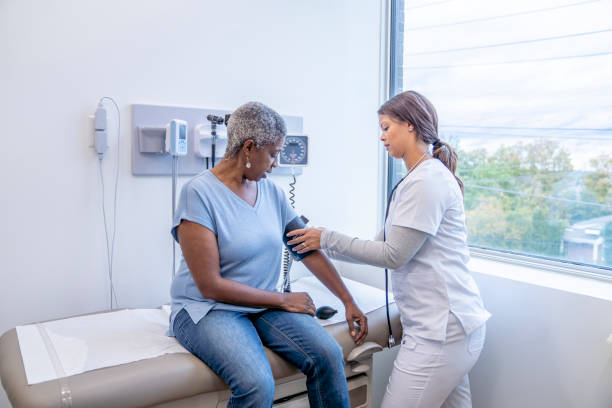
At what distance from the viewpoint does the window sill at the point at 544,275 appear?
167cm

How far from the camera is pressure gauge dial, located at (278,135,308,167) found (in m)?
2.09

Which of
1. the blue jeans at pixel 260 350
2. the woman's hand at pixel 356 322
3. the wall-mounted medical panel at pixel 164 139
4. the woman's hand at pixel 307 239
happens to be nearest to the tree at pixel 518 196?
the woman's hand at pixel 356 322

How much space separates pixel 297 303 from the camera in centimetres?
160

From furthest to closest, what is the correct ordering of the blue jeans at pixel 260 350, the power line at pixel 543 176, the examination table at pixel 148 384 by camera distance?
1. the power line at pixel 543 176
2. the blue jeans at pixel 260 350
3. the examination table at pixel 148 384

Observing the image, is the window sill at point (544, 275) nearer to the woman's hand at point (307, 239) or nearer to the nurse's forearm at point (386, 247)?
the nurse's forearm at point (386, 247)

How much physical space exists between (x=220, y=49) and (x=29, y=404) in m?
1.45

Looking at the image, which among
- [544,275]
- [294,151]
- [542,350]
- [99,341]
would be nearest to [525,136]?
[544,275]

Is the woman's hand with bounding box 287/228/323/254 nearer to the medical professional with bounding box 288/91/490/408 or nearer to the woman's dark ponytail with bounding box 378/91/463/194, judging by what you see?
the medical professional with bounding box 288/91/490/408

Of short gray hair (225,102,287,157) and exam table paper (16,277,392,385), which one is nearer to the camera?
exam table paper (16,277,392,385)

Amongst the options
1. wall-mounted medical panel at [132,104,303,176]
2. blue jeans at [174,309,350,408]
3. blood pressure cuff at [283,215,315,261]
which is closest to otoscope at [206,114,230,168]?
wall-mounted medical panel at [132,104,303,176]

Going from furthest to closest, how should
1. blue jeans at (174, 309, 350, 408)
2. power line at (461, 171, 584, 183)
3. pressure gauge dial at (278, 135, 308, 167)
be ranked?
pressure gauge dial at (278, 135, 308, 167)
power line at (461, 171, 584, 183)
blue jeans at (174, 309, 350, 408)

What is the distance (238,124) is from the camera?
4.95 feet

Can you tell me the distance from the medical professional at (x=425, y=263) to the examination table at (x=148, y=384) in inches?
8.1

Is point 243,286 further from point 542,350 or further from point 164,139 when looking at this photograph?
point 542,350
